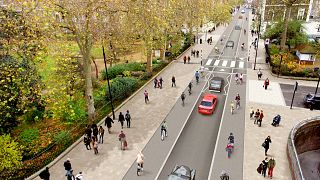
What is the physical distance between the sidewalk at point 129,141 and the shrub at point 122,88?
883 millimetres

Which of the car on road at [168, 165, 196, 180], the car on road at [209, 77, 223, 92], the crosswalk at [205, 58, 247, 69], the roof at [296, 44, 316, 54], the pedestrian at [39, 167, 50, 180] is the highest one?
the roof at [296, 44, 316, 54]

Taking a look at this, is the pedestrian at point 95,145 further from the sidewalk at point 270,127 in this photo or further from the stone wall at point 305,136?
the stone wall at point 305,136

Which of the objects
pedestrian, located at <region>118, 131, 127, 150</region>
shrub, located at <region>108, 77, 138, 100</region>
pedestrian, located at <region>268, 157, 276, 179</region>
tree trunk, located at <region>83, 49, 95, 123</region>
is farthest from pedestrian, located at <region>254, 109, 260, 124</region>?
tree trunk, located at <region>83, 49, 95, 123</region>

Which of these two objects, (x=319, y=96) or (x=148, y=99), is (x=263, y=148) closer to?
(x=319, y=96)

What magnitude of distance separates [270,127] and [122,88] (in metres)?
14.7

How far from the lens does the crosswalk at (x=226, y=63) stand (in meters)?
41.2

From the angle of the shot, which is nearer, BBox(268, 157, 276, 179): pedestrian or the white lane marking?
BBox(268, 157, 276, 179): pedestrian

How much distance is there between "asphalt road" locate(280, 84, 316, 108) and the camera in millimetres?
27781

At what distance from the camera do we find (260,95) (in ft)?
97.3

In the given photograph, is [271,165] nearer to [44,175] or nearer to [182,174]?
[182,174]

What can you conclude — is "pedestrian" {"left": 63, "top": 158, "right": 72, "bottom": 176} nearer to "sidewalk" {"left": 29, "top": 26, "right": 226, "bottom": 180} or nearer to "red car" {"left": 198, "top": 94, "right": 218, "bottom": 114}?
"sidewalk" {"left": 29, "top": 26, "right": 226, "bottom": 180}

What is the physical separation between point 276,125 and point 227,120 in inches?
157

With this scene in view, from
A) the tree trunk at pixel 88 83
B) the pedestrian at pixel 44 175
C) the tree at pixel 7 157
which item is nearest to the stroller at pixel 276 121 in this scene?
the tree trunk at pixel 88 83

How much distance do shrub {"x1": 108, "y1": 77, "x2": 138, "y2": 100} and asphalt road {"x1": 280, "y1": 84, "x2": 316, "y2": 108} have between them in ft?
53.6
